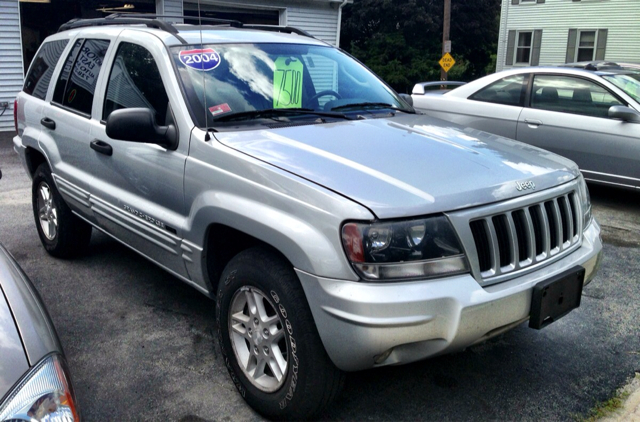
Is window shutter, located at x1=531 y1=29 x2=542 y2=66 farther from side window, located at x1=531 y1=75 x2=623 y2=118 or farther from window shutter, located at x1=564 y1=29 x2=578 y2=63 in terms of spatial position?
side window, located at x1=531 y1=75 x2=623 y2=118

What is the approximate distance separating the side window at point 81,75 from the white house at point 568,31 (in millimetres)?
25341

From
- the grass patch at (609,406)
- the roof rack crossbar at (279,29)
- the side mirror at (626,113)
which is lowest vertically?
the grass patch at (609,406)

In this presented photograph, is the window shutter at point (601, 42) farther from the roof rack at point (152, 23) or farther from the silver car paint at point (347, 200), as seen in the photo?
the silver car paint at point (347, 200)

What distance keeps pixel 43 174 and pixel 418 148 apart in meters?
3.25

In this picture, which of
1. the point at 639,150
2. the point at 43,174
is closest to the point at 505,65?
the point at 639,150

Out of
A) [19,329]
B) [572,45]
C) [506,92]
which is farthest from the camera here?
[572,45]

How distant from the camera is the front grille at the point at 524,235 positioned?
8.52ft

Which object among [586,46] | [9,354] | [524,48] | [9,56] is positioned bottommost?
[9,354]

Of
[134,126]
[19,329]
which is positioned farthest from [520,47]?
[19,329]

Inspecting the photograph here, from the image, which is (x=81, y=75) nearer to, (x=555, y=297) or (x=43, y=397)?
(x=43, y=397)

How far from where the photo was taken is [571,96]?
697 cm

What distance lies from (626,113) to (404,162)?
15.0 ft

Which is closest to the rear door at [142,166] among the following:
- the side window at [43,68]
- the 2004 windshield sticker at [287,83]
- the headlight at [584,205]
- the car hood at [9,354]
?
the 2004 windshield sticker at [287,83]

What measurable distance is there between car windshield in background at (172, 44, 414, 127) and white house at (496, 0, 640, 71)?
2486 centimetres
